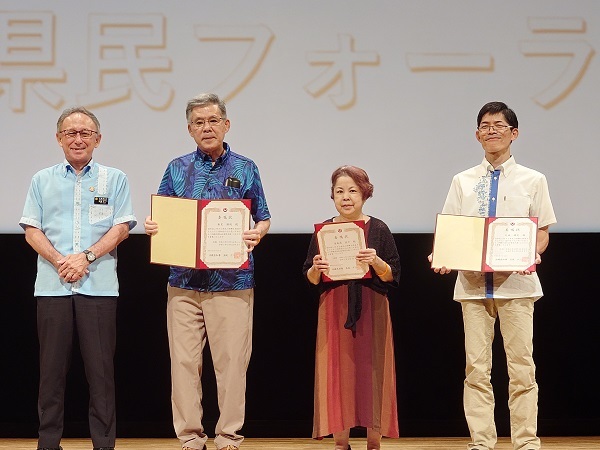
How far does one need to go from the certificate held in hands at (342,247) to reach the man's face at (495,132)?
0.75 meters

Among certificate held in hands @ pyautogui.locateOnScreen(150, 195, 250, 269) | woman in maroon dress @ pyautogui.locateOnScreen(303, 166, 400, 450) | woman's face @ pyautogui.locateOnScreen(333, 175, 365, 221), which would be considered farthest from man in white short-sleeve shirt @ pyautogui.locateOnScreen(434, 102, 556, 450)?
certificate held in hands @ pyautogui.locateOnScreen(150, 195, 250, 269)

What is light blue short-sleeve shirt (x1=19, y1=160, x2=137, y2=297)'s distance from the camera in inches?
144

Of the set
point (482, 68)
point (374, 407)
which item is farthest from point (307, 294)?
point (482, 68)

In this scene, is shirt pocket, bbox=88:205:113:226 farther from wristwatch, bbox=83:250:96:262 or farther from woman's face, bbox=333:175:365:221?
woman's face, bbox=333:175:365:221

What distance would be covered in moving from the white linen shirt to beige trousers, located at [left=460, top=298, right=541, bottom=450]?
0.06 m

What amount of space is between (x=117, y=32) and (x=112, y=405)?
85.9 inches

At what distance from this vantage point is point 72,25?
185 inches

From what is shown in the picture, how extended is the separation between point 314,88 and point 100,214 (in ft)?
5.22

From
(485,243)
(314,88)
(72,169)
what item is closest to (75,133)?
(72,169)

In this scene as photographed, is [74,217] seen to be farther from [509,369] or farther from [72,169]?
[509,369]

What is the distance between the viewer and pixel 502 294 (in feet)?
12.4

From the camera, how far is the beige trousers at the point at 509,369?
12.5 ft

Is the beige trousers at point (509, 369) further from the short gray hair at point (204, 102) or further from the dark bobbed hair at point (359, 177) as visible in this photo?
the short gray hair at point (204, 102)

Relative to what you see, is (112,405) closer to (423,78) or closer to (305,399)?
(305,399)
